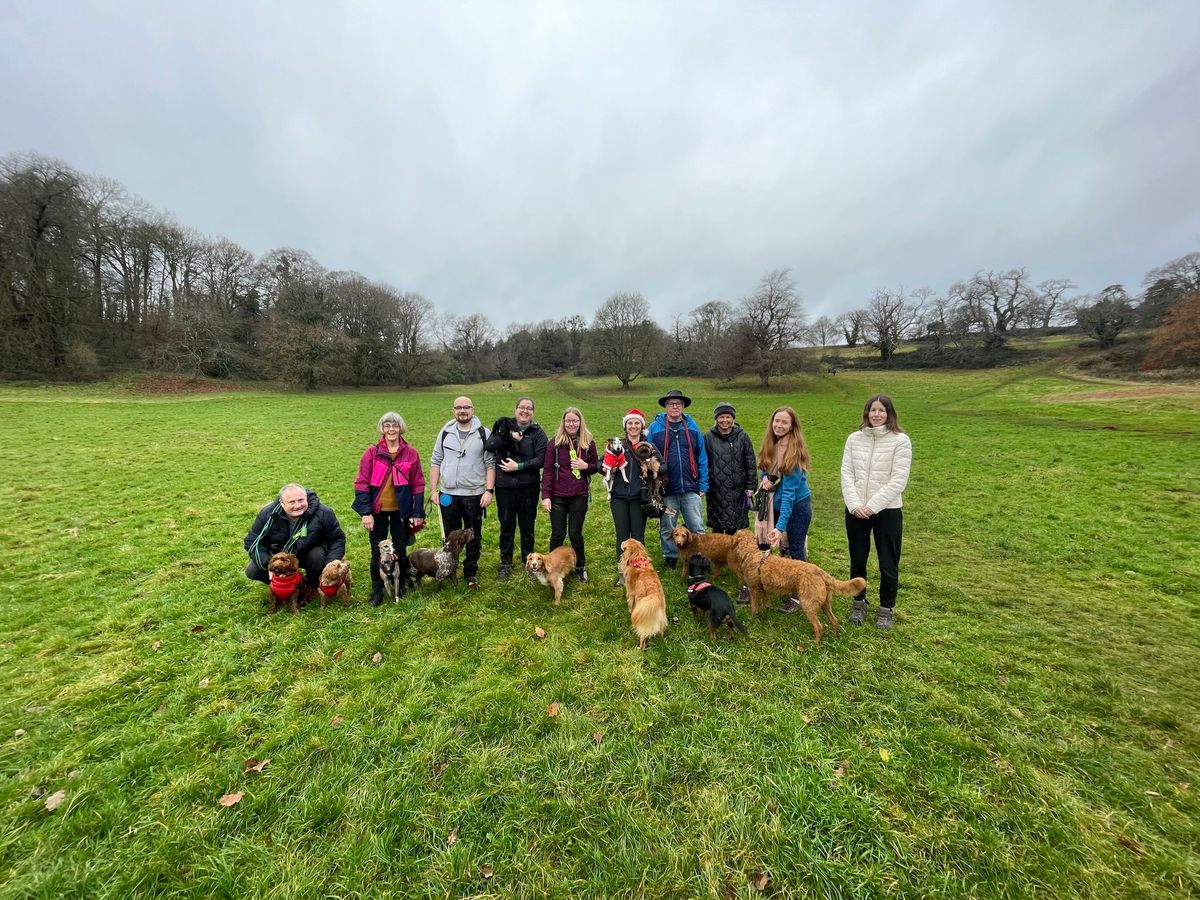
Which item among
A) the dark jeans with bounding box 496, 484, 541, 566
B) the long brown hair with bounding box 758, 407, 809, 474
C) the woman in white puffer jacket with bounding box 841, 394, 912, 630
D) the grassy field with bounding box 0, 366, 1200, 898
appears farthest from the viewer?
the dark jeans with bounding box 496, 484, 541, 566

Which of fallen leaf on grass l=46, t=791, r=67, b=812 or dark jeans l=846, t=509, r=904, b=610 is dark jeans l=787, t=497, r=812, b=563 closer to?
dark jeans l=846, t=509, r=904, b=610

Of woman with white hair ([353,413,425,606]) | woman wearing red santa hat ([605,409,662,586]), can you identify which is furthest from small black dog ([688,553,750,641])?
woman with white hair ([353,413,425,606])

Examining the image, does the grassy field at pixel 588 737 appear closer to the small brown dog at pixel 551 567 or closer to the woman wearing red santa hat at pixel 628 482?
the small brown dog at pixel 551 567

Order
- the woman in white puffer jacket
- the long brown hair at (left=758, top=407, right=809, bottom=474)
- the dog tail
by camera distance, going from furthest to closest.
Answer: the long brown hair at (left=758, top=407, right=809, bottom=474) → the woman in white puffer jacket → the dog tail

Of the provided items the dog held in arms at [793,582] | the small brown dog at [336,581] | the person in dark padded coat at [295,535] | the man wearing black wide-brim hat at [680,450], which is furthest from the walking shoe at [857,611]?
the person in dark padded coat at [295,535]

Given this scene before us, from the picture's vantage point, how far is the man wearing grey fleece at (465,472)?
577cm

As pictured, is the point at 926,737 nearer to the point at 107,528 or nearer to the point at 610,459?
the point at 610,459

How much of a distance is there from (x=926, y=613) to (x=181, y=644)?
29.4 feet

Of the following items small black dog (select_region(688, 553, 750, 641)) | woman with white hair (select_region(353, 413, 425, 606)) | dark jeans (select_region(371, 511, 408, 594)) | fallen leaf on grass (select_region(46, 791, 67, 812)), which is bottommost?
fallen leaf on grass (select_region(46, 791, 67, 812))

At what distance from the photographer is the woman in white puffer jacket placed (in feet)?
15.3

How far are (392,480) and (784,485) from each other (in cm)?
513

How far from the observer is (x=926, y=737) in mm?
3414

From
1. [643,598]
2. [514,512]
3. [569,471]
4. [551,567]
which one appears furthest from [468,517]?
[643,598]

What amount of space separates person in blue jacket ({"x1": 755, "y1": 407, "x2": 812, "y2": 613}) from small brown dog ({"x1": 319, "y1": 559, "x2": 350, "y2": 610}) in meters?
5.48
